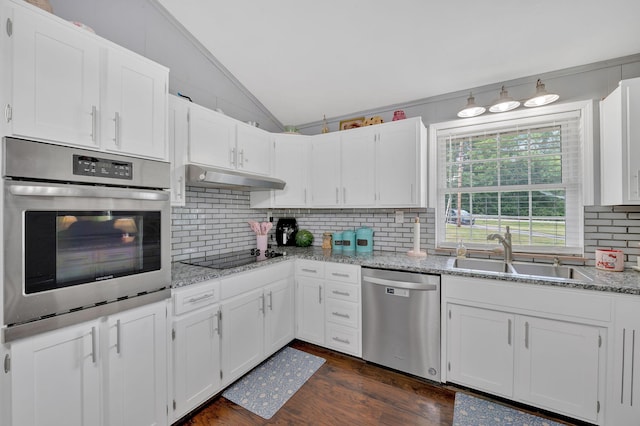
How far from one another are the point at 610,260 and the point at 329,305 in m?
2.29

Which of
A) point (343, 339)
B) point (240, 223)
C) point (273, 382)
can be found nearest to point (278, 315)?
point (273, 382)

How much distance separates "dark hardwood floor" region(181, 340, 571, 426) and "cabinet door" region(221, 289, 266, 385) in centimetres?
25

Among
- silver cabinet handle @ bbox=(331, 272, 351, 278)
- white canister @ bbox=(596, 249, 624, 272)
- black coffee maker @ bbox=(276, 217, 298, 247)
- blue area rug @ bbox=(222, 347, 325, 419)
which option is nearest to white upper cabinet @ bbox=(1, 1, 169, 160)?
silver cabinet handle @ bbox=(331, 272, 351, 278)

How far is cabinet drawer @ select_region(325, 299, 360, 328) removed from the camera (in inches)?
99.7

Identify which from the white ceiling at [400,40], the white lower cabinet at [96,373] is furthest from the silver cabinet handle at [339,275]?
the white ceiling at [400,40]

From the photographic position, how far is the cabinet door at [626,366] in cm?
161

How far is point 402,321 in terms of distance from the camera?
2.29 meters

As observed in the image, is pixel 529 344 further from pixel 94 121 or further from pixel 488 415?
pixel 94 121

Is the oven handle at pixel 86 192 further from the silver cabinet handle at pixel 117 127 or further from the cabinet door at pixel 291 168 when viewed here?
the cabinet door at pixel 291 168

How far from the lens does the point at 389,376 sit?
2307 mm

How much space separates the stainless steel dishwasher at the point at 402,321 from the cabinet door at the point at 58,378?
6.35ft

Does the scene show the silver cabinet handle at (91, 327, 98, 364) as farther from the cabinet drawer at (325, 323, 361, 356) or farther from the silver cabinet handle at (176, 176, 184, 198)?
the cabinet drawer at (325, 323, 361, 356)

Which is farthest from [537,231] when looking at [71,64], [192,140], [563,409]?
[71,64]

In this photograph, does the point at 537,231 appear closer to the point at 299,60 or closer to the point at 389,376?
the point at 389,376
